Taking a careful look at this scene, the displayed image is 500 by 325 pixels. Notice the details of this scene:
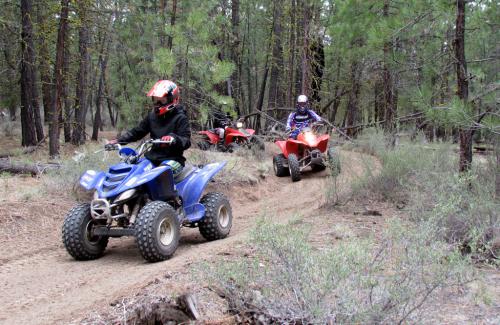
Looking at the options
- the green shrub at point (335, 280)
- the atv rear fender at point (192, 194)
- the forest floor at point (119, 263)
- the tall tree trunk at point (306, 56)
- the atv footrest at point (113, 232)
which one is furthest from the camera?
the tall tree trunk at point (306, 56)

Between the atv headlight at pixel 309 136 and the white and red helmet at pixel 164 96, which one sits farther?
the atv headlight at pixel 309 136

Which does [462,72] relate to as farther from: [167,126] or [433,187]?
[167,126]

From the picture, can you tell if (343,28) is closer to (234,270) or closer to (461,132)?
(461,132)

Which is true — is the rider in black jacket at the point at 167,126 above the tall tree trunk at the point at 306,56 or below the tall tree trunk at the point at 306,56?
below

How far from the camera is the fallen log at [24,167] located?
954 cm

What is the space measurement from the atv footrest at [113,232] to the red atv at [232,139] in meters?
8.97

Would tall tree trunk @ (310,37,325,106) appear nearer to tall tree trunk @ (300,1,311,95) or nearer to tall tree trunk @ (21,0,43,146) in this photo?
tall tree trunk @ (300,1,311,95)

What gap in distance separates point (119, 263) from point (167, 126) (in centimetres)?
173

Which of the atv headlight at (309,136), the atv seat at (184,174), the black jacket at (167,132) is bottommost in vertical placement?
the atv seat at (184,174)

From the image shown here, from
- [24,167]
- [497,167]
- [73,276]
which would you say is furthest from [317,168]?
[73,276]

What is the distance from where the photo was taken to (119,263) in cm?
555

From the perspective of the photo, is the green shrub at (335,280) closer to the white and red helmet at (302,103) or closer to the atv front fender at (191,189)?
the atv front fender at (191,189)

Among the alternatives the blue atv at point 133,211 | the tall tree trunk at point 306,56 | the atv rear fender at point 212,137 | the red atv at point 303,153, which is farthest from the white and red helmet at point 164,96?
the tall tree trunk at point 306,56

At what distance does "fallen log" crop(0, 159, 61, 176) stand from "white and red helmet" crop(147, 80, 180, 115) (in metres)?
4.14
